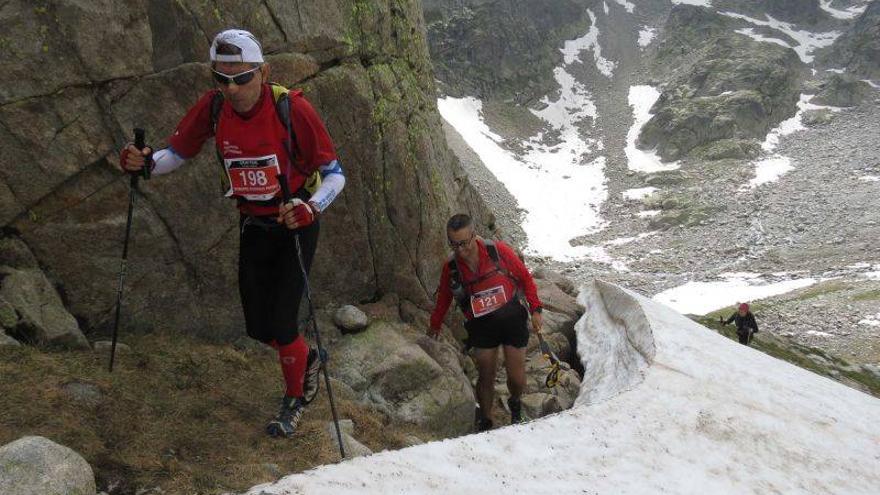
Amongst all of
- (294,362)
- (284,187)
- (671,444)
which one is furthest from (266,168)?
(671,444)

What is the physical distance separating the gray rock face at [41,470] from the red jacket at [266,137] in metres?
2.99

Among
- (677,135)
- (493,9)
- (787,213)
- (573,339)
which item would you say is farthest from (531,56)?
(573,339)

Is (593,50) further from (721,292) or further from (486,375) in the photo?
(486,375)

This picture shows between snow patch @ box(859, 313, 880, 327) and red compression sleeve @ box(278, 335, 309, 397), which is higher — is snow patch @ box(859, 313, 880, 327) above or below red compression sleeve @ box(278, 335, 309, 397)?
below

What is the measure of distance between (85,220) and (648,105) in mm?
129519

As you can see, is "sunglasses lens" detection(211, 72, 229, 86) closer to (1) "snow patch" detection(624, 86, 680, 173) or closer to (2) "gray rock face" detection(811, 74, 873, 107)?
(1) "snow patch" detection(624, 86, 680, 173)

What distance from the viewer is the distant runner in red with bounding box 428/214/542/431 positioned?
29.3 feet

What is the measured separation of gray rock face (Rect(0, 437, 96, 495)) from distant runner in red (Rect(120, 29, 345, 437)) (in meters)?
2.27

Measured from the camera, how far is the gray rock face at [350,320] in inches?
420

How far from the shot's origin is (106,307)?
858 cm

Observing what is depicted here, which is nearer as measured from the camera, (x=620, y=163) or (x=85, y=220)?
(x=85, y=220)

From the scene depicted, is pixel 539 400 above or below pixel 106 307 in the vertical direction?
below

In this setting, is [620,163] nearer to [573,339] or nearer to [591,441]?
[573,339]

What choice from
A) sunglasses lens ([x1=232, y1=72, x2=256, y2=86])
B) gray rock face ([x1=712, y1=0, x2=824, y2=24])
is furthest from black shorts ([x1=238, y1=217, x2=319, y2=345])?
gray rock face ([x1=712, y1=0, x2=824, y2=24])
